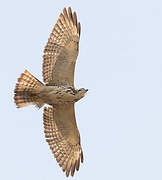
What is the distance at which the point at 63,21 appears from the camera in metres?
18.8

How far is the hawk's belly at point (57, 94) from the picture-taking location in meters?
18.0

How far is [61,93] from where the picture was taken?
709 inches

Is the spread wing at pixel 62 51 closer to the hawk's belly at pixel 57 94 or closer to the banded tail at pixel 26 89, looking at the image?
the hawk's belly at pixel 57 94

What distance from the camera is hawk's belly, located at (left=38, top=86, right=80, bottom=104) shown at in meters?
18.0

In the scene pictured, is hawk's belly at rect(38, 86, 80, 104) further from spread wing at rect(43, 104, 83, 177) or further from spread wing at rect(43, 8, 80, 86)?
spread wing at rect(43, 104, 83, 177)

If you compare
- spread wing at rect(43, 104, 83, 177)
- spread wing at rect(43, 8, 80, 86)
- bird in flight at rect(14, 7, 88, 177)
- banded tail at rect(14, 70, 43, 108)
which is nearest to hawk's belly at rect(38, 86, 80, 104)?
bird in flight at rect(14, 7, 88, 177)

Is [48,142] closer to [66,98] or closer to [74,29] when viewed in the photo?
[66,98]

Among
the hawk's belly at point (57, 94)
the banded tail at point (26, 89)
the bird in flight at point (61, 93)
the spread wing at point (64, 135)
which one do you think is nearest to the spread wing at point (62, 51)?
the bird in flight at point (61, 93)

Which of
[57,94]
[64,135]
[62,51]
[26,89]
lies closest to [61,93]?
[57,94]

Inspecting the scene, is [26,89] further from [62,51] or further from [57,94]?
[62,51]

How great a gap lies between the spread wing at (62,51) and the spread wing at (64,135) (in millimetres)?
886

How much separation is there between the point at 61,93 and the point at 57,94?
0.39 feet

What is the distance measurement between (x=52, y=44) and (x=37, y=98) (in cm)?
167

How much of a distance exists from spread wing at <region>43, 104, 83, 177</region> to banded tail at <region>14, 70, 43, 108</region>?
0.90 metres
